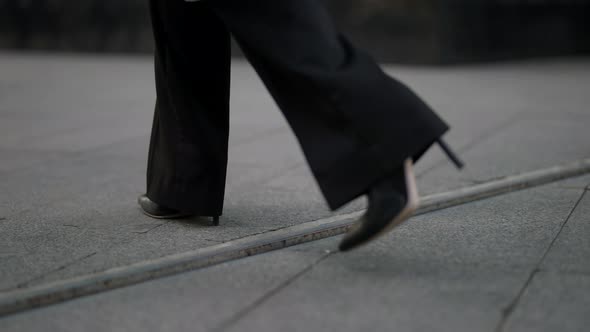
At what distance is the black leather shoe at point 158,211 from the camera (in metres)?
2.77

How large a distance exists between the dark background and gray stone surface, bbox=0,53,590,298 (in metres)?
0.71

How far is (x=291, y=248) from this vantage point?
244cm

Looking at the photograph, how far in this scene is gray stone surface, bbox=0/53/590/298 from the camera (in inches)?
99.3

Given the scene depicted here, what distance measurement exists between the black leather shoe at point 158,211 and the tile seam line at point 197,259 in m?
0.38

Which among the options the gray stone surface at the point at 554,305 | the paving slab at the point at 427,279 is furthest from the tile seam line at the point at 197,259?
the gray stone surface at the point at 554,305

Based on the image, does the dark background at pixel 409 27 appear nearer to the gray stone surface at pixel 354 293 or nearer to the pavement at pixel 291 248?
the pavement at pixel 291 248

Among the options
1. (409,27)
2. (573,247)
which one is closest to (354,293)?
(573,247)

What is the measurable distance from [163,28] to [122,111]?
360 cm

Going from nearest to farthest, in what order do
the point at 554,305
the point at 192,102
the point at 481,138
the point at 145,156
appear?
1. the point at 554,305
2. the point at 192,102
3. the point at 145,156
4. the point at 481,138

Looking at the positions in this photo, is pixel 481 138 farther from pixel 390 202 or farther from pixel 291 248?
pixel 390 202

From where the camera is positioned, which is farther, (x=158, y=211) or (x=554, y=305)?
(x=158, y=211)

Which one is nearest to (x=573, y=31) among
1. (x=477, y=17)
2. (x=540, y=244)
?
(x=477, y=17)

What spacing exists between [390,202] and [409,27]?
7163 millimetres

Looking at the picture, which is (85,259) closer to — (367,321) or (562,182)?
(367,321)
